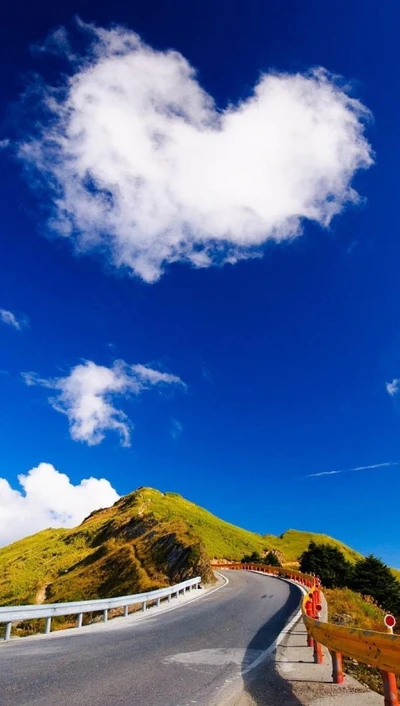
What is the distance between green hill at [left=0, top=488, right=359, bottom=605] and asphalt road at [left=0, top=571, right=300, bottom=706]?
2348 cm

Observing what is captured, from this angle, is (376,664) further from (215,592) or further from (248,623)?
(215,592)

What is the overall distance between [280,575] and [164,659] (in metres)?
39.7

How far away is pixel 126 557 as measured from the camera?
157 feet

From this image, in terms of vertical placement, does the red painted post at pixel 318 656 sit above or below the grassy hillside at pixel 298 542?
below

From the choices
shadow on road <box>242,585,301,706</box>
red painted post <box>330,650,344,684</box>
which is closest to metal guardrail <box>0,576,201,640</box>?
shadow on road <box>242,585,301,706</box>

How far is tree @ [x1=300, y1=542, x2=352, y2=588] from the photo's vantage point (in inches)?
1997

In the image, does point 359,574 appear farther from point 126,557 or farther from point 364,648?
point 364,648

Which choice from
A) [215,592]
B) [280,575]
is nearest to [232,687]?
[215,592]

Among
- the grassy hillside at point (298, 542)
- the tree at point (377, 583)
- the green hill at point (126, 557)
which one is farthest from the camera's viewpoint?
the grassy hillside at point (298, 542)

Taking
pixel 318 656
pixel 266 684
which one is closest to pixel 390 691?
pixel 266 684

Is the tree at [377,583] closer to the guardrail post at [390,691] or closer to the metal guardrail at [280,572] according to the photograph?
the metal guardrail at [280,572]

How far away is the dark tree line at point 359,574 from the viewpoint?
41781mm

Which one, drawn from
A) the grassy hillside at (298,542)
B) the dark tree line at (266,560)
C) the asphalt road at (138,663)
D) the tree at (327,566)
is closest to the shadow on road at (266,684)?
the asphalt road at (138,663)

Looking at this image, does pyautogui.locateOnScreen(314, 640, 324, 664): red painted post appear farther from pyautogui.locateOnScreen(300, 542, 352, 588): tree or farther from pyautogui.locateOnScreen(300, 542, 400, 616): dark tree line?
pyautogui.locateOnScreen(300, 542, 352, 588): tree
